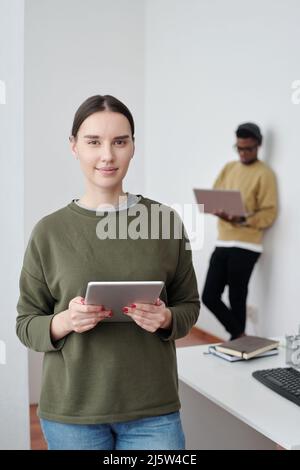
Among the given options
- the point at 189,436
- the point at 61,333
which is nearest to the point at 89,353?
the point at 61,333

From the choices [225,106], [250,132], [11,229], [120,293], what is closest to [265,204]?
[250,132]

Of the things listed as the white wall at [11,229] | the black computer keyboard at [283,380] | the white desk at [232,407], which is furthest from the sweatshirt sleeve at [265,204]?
the white wall at [11,229]

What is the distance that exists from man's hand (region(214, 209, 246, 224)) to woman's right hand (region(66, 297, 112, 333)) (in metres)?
2.64

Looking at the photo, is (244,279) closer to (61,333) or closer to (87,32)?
(87,32)

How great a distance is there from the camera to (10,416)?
55.4 inches

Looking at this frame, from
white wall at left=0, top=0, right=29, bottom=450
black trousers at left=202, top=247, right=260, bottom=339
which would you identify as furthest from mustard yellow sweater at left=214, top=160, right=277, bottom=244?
white wall at left=0, top=0, right=29, bottom=450

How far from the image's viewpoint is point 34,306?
3.67ft

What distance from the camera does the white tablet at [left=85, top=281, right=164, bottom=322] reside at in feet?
3.18

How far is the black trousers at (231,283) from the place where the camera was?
3.71 metres

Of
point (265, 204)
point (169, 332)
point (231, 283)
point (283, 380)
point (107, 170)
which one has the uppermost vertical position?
point (107, 170)

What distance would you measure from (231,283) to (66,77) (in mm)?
2053

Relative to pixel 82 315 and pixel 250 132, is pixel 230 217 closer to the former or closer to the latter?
pixel 250 132

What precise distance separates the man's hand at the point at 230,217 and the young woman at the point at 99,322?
8.28 ft
